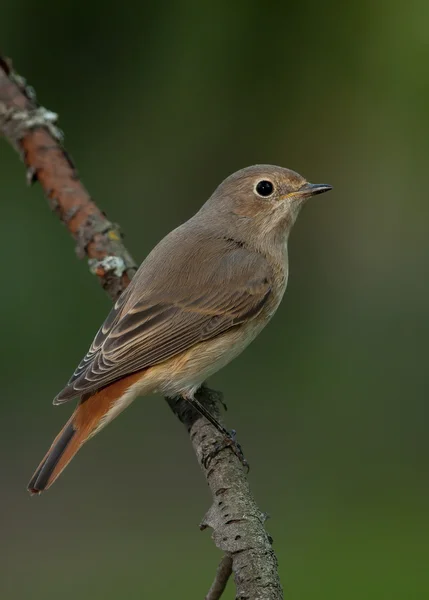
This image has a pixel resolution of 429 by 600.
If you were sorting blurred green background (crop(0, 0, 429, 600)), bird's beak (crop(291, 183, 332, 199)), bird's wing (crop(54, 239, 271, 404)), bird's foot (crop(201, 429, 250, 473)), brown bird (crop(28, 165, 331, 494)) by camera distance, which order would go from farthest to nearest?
blurred green background (crop(0, 0, 429, 600)) → bird's beak (crop(291, 183, 332, 199)) → bird's wing (crop(54, 239, 271, 404)) → brown bird (crop(28, 165, 331, 494)) → bird's foot (crop(201, 429, 250, 473))

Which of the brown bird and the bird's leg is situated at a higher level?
the brown bird


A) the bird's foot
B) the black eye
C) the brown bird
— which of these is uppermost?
the black eye

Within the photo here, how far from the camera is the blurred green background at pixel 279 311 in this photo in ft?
12.8

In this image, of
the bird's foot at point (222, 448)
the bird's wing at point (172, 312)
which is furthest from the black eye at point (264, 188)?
the bird's foot at point (222, 448)

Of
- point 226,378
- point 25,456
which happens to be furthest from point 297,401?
point 25,456

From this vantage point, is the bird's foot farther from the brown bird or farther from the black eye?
the black eye

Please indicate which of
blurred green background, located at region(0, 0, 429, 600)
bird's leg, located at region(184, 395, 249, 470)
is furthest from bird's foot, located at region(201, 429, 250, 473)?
blurred green background, located at region(0, 0, 429, 600)

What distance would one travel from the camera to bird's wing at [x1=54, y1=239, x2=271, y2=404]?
10.5 ft

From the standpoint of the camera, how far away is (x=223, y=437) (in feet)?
9.86

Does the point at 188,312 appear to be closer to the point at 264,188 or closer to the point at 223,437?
the point at 223,437

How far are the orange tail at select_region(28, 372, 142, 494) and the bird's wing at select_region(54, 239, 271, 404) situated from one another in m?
0.06

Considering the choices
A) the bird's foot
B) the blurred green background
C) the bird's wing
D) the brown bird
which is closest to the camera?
the bird's foot

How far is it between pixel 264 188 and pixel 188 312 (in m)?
0.69

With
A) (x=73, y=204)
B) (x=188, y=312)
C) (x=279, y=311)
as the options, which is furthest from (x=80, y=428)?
(x=279, y=311)
